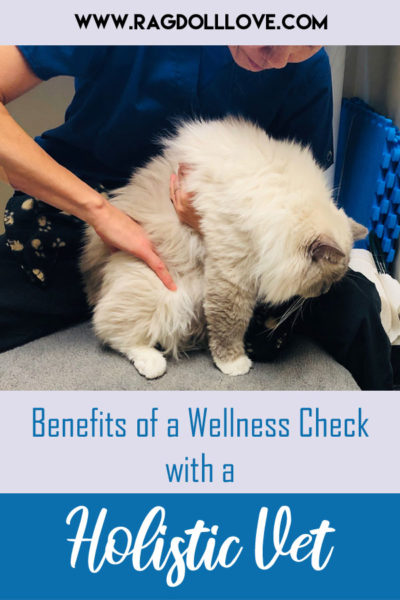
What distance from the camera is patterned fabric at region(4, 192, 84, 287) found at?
4.25ft

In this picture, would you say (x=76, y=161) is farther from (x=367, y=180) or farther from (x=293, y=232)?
(x=367, y=180)

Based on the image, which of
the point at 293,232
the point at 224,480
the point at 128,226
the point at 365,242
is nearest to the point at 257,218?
the point at 293,232

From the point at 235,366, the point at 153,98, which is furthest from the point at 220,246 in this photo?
the point at 153,98

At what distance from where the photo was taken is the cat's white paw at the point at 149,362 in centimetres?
118

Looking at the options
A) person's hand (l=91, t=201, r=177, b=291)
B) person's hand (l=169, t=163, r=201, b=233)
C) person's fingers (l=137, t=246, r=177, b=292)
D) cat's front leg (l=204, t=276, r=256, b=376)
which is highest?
person's hand (l=169, t=163, r=201, b=233)

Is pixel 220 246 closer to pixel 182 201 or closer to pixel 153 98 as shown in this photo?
pixel 182 201

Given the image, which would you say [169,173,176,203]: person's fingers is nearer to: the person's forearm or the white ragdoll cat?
the white ragdoll cat

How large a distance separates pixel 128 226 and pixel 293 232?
41 centimetres

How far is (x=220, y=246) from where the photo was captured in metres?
1.15

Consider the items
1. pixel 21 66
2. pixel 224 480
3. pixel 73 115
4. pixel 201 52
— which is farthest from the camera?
pixel 73 115

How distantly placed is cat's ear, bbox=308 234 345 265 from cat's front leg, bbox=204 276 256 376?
7.3 inches

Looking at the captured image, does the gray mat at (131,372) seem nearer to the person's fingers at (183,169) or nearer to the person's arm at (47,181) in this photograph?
the person's arm at (47,181)

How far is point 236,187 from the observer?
1.12m

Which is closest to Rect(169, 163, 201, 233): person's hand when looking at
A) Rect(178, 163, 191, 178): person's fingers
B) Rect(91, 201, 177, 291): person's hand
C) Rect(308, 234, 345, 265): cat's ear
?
Rect(178, 163, 191, 178): person's fingers
